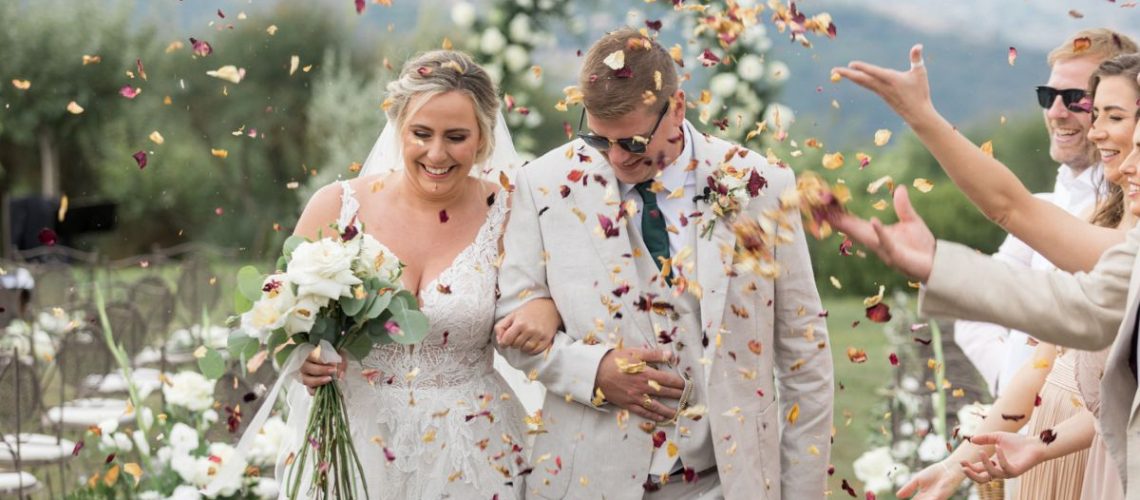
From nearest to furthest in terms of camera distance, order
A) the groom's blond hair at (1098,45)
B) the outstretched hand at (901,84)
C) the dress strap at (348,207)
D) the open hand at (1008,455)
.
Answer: the outstretched hand at (901,84), the open hand at (1008,455), the dress strap at (348,207), the groom's blond hair at (1098,45)

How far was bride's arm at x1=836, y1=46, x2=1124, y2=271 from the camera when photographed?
10.1ft

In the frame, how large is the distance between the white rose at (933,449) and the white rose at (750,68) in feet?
5.85

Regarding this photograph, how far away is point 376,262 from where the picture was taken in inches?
155

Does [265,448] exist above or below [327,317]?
below

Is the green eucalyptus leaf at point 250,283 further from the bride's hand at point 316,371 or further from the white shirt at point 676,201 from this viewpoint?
the white shirt at point 676,201

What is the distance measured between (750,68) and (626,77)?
112 inches

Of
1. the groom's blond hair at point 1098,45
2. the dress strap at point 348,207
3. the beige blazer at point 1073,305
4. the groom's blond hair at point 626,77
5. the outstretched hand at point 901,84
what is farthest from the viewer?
the groom's blond hair at point 1098,45

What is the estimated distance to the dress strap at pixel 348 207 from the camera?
432 centimetres

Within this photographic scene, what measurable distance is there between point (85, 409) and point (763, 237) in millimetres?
5797

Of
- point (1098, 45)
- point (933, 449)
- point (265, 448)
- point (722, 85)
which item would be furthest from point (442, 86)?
point (933, 449)

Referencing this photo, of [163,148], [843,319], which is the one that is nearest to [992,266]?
[843,319]

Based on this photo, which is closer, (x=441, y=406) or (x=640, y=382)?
(x=640, y=382)

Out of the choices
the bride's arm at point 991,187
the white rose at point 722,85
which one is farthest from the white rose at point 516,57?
the bride's arm at point 991,187

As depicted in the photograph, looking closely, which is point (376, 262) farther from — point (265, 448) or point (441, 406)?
point (265, 448)
